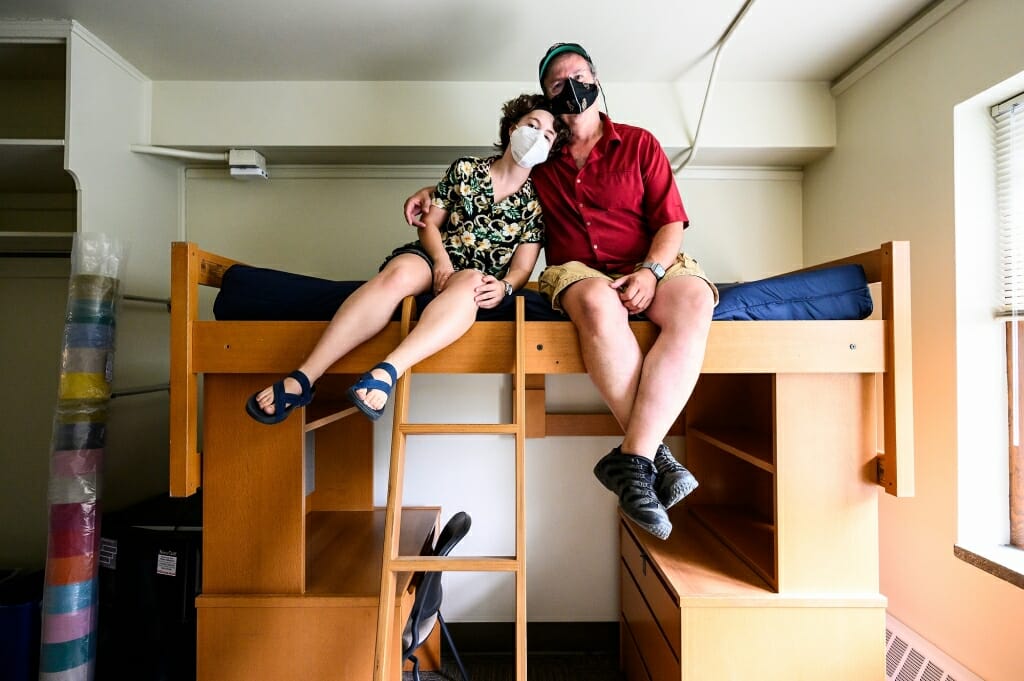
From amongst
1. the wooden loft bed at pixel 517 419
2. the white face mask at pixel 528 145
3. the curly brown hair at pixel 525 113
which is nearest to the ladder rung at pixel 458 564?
the wooden loft bed at pixel 517 419

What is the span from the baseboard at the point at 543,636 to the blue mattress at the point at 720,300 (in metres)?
1.70

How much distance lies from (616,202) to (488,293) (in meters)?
0.59

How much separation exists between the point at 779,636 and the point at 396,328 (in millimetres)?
1436

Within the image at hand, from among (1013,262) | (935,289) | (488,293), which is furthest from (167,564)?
(1013,262)

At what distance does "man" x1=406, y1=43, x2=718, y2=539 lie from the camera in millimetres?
1292

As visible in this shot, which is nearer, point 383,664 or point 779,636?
point 383,664

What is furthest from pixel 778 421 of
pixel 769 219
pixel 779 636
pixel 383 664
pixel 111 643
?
pixel 111 643

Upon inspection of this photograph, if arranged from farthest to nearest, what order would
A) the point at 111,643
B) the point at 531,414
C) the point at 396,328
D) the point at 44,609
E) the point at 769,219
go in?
the point at 769,219 → the point at 531,414 → the point at 111,643 → the point at 44,609 → the point at 396,328

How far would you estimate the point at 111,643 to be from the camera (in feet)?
5.47

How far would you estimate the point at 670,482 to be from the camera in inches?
49.7

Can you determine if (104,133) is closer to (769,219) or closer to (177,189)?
(177,189)

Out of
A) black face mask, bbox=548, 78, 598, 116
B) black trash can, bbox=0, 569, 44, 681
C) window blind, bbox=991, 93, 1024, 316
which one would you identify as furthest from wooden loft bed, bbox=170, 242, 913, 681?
black trash can, bbox=0, 569, 44, 681

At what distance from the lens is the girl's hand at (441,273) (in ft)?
4.88

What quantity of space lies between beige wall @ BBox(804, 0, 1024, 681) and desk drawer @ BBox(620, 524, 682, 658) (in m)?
1.02
